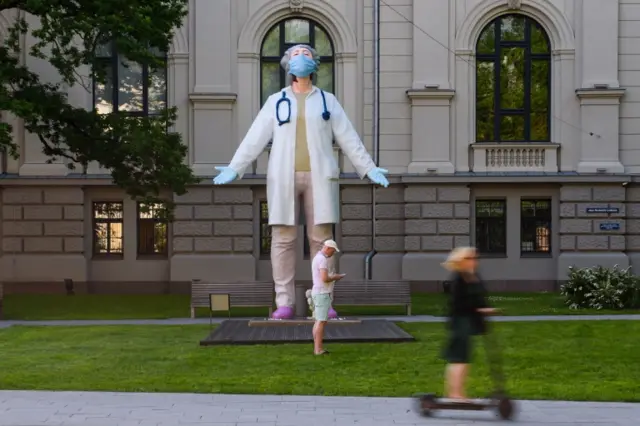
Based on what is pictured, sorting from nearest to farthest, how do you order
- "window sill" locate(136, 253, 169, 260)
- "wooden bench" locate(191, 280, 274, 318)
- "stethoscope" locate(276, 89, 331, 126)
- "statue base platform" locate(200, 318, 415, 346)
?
"statue base platform" locate(200, 318, 415, 346)
"stethoscope" locate(276, 89, 331, 126)
"wooden bench" locate(191, 280, 274, 318)
"window sill" locate(136, 253, 169, 260)

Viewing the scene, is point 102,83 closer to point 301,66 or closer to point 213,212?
point 213,212

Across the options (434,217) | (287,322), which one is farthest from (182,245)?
(287,322)

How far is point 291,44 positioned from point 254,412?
68.2ft

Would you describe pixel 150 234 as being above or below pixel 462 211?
below

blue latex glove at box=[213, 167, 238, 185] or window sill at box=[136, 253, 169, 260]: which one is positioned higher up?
blue latex glove at box=[213, 167, 238, 185]

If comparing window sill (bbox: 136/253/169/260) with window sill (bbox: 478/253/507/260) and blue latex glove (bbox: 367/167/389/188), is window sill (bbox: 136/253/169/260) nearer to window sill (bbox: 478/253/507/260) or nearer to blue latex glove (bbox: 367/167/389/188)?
window sill (bbox: 478/253/507/260)

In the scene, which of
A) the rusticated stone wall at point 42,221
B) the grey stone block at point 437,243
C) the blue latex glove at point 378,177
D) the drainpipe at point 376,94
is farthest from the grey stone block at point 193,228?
the blue latex glove at point 378,177

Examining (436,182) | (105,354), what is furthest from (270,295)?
(436,182)

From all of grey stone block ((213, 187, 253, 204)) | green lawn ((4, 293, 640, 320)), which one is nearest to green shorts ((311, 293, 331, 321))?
green lawn ((4, 293, 640, 320))

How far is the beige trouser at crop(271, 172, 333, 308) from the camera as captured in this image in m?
18.5

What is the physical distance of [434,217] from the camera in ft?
95.8

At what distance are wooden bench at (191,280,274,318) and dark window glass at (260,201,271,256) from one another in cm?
787

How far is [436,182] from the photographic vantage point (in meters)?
29.1

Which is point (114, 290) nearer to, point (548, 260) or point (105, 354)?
point (548, 260)
